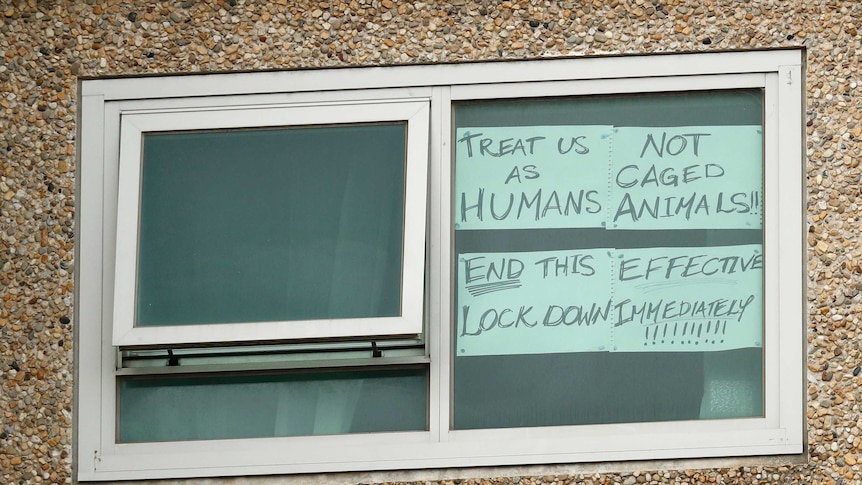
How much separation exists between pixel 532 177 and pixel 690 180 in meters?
0.67

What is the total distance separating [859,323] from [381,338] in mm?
1971

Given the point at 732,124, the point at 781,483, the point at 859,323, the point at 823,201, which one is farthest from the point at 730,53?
the point at 781,483

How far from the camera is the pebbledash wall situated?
4.72 metres

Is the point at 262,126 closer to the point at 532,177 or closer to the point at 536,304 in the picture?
the point at 532,177

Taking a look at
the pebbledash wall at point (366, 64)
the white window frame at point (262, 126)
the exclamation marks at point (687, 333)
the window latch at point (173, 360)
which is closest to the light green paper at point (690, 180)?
the pebbledash wall at point (366, 64)

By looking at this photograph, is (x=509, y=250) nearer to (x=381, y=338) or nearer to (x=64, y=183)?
(x=381, y=338)

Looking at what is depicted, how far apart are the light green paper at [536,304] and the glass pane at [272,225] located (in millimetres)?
346

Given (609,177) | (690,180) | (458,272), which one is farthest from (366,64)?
(690,180)

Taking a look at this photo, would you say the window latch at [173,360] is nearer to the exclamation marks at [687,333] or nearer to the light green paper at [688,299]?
the light green paper at [688,299]

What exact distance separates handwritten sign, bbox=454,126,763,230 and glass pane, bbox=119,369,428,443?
30.9 inches

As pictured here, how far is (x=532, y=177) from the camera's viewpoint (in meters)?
4.89

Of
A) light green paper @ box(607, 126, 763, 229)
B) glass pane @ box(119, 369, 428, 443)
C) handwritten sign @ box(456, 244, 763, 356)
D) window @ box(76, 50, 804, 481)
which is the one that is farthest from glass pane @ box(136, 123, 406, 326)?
light green paper @ box(607, 126, 763, 229)

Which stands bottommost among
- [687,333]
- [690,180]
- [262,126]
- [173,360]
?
[173,360]

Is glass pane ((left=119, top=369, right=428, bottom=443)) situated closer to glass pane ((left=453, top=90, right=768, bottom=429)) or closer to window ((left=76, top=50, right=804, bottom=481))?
window ((left=76, top=50, right=804, bottom=481))
